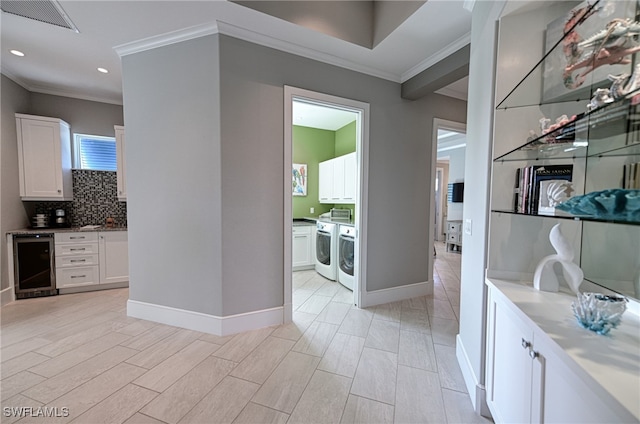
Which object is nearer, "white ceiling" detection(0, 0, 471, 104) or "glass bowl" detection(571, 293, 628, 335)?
"glass bowl" detection(571, 293, 628, 335)

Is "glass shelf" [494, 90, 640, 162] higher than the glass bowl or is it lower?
higher

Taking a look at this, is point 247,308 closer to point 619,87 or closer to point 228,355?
point 228,355

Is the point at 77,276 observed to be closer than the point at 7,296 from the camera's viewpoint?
No

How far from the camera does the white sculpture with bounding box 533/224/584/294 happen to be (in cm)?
118

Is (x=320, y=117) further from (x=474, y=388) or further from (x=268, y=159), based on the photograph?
(x=474, y=388)

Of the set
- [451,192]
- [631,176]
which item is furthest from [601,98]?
[451,192]

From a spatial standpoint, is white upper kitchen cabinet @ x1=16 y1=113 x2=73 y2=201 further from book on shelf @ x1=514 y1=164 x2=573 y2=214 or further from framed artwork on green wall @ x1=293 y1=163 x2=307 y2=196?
book on shelf @ x1=514 y1=164 x2=573 y2=214

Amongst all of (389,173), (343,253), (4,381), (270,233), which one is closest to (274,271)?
(270,233)

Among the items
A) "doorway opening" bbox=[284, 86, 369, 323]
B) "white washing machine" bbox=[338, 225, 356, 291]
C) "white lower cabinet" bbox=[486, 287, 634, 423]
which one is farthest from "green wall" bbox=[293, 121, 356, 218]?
"white lower cabinet" bbox=[486, 287, 634, 423]

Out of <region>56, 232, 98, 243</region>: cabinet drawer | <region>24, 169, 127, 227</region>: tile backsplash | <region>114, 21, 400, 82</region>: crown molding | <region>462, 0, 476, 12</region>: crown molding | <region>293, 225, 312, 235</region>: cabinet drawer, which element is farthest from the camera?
<region>293, 225, 312, 235</region>: cabinet drawer

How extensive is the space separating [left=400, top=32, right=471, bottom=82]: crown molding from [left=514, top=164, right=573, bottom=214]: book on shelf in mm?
1680

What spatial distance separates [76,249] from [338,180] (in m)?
4.06

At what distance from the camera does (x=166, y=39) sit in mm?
2443

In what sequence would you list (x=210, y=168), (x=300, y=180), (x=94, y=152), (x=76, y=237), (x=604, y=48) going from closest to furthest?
(x=604, y=48) → (x=210, y=168) → (x=76, y=237) → (x=94, y=152) → (x=300, y=180)
